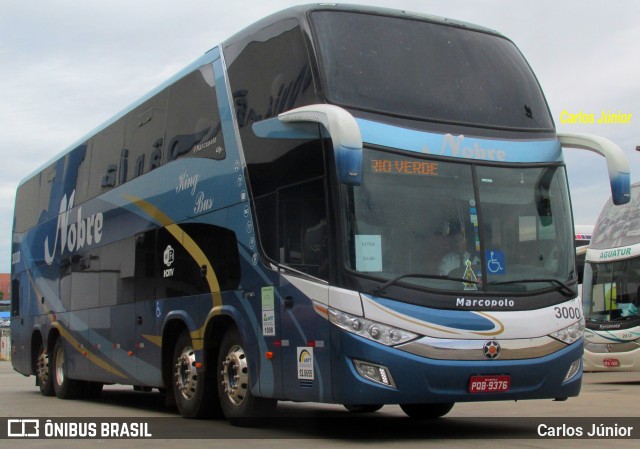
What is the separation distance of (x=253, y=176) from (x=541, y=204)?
9.95ft

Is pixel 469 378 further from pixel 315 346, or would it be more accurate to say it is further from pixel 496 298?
pixel 315 346

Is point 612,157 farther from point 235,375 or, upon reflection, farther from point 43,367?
point 43,367

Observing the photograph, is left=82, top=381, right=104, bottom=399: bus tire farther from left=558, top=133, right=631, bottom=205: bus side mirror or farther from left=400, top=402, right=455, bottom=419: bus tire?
left=558, top=133, right=631, bottom=205: bus side mirror

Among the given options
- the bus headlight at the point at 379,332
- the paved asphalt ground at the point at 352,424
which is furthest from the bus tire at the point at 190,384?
the bus headlight at the point at 379,332

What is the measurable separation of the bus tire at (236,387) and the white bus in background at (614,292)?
40.2 feet

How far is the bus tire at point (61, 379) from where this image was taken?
18734 millimetres

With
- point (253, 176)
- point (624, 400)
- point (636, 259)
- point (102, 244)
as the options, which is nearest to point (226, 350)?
point (253, 176)

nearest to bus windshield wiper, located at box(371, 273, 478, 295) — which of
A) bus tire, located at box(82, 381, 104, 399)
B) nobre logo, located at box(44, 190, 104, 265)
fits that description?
nobre logo, located at box(44, 190, 104, 265)

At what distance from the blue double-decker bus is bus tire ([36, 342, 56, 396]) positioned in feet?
23.4

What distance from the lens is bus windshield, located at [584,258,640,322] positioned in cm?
2209

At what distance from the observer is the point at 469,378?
9688 mm

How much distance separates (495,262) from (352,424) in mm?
3253

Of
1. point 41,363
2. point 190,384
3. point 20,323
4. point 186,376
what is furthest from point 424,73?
point 20,323

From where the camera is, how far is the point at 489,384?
979 cm
